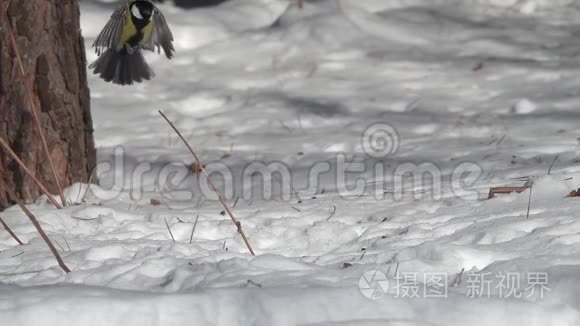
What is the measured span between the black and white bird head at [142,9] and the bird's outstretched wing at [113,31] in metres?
0.18

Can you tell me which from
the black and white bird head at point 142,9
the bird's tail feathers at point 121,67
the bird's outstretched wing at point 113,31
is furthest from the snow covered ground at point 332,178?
the black and white bird head at point 142,9

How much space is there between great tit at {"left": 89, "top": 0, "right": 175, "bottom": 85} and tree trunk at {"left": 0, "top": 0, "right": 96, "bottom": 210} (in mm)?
206

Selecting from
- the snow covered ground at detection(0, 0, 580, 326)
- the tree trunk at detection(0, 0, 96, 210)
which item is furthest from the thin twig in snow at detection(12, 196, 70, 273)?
the tree trunk at detection(0, 0, 96, 210)

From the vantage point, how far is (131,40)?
3.19 meters

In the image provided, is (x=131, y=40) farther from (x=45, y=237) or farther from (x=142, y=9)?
(x=45, y=237)

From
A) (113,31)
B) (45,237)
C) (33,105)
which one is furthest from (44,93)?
(45,237)

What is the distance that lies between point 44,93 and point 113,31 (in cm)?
49

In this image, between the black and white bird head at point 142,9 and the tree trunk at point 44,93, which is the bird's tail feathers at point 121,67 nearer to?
the tree trunk at point 44,93

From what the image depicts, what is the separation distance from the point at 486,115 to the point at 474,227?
7.45 ft

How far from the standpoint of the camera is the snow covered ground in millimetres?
2096

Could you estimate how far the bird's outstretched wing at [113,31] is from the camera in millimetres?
3084

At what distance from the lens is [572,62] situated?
5793 mm

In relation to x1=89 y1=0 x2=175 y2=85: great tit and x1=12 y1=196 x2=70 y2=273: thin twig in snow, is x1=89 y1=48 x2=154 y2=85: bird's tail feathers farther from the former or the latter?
x1=12 y1=196 x2=70 y2=273: thin twig in snow

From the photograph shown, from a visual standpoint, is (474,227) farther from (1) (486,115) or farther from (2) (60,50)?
(1) (486,115)
